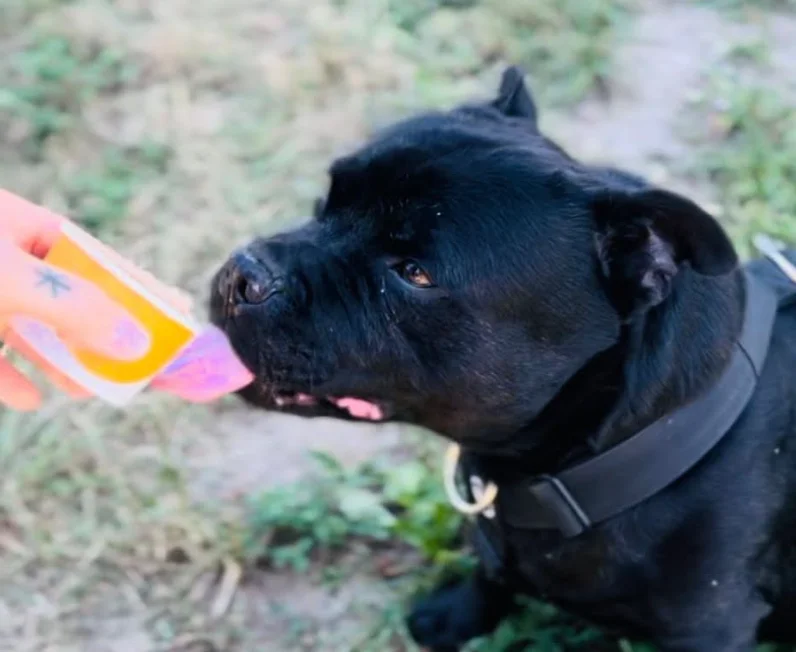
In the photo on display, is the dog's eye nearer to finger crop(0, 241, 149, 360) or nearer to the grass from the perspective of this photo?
finger crop(0, 241, 149, 360)

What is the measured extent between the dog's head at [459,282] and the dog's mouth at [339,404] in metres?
0.03

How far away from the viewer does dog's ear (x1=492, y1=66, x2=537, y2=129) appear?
2.35 metres

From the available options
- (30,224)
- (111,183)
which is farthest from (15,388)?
(111,183)

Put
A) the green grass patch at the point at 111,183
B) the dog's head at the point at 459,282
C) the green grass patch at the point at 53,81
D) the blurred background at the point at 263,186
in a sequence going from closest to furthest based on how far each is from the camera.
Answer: the dog's head at the point at 459,282
the blurred background at the point at 263,186
the green grass patch at the point at 111,183
the green grass patch at the point at 53,81

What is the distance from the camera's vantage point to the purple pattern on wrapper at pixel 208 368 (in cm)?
213

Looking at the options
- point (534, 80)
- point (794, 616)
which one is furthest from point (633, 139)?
point (794, 616)

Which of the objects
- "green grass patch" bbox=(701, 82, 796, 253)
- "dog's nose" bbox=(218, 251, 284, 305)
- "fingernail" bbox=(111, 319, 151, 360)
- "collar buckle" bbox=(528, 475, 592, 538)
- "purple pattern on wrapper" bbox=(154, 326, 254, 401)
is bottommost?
"green grass patch" bbox=(701, 82, 796, 253)

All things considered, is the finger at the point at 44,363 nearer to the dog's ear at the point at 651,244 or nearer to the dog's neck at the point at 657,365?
the dog's neck at the point at 657,365

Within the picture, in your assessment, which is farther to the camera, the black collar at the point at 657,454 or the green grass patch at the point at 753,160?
the green grass patch at the point at 753,160

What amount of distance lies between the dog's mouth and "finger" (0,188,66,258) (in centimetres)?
47

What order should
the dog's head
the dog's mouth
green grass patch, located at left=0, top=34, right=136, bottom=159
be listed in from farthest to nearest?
green grass patch, located at left=0, top=34, right=136, bottom=159, the dog's mouth, the dog's head

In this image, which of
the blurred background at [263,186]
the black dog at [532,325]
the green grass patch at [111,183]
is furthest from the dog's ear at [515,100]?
the green grass patch at [111,183]

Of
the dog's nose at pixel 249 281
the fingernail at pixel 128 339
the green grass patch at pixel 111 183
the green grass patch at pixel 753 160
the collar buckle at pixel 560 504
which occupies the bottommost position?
the green grass patch at pixel 753 160

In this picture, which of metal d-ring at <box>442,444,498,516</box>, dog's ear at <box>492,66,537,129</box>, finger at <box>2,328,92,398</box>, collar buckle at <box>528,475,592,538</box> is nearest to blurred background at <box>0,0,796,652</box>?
metal d-ring at <box>442,444,498,516</box>
